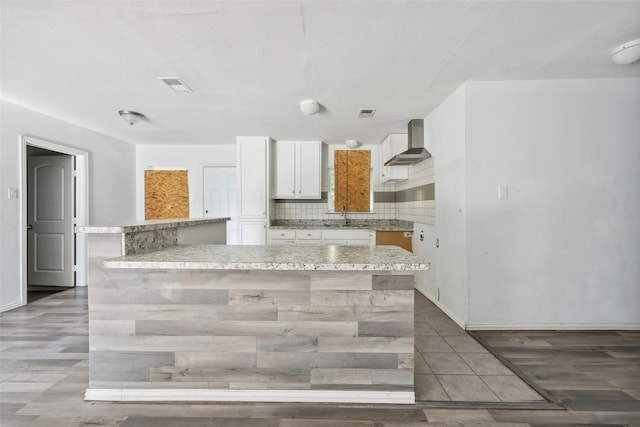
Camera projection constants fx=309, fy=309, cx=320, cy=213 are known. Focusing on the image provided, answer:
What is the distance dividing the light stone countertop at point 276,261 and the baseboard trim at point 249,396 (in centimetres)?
73

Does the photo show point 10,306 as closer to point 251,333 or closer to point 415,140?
point 251,333

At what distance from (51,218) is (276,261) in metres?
4.62

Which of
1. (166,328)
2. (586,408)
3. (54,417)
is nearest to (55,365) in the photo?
(54,417)

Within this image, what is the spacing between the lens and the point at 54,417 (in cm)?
164

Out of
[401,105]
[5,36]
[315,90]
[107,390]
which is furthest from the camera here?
[401,105]

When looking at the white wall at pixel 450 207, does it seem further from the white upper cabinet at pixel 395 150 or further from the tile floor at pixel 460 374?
the white upper cabinet at pixel 395 150

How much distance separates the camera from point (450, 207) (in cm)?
312

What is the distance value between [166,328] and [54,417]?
0.70 metres

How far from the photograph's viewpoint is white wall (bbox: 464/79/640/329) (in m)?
2.74

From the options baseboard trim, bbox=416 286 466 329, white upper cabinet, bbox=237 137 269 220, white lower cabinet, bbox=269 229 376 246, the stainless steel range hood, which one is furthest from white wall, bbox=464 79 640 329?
white upper cabinet, bbox=237 137 269 220

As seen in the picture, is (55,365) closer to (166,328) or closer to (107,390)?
(107,390)

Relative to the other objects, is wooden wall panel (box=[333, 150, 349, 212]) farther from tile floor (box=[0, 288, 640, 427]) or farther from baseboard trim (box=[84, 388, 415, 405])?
baseboard trim (box=[84, 388, 415, 405])

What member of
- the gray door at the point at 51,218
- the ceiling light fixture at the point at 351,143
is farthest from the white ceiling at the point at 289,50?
the ceiling light fixture at the point at 351,143

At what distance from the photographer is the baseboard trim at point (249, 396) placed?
1707 mm
